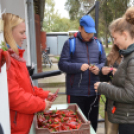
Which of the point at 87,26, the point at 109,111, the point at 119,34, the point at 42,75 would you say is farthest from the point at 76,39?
the point at 109,111

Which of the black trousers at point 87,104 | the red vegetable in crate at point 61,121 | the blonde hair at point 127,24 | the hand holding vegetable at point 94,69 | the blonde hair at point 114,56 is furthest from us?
the black trousers at point 87,104

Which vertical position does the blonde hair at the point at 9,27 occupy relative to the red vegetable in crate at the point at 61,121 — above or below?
above

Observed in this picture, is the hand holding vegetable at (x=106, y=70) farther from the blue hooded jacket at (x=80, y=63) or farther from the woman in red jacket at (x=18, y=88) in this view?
the woman in red jacket at (x=18, y=88)

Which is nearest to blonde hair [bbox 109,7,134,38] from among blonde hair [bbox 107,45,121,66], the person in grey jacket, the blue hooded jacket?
the person in grey jacket

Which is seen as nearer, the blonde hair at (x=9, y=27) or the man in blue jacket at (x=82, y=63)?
the blonde hair at (x=9, y=27)

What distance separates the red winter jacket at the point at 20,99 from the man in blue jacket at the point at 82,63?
886 millimetres

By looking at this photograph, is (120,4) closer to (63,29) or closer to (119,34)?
(119,34)

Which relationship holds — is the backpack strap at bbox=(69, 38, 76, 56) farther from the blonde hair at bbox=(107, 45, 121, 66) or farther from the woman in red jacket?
the woman in red jacket

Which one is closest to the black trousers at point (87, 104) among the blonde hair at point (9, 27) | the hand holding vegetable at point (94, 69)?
the hand holding vegetable at point (94, 69)

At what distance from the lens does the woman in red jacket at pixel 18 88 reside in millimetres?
1054

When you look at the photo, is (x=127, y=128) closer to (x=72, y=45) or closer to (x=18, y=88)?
(x=18, y=88)

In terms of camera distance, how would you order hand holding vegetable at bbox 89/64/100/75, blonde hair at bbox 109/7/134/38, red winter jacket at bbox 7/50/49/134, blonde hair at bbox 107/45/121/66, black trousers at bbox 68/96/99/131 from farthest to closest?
black trousers at bbox 68/96/99/131 < hand holding vegetable at bbox 89/64/100/75 < blonde hair at bbox 107/45/121/66 < blonde hair at bbox 109/7/134/38 < red winter jacket at bbox 7/50/49/134

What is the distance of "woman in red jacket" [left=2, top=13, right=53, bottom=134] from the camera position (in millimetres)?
1054

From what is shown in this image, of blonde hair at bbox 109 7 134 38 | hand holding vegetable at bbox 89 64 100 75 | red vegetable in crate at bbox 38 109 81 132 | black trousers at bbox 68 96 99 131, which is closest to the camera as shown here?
red vegetable in crate at bbox 38 109 81 132
